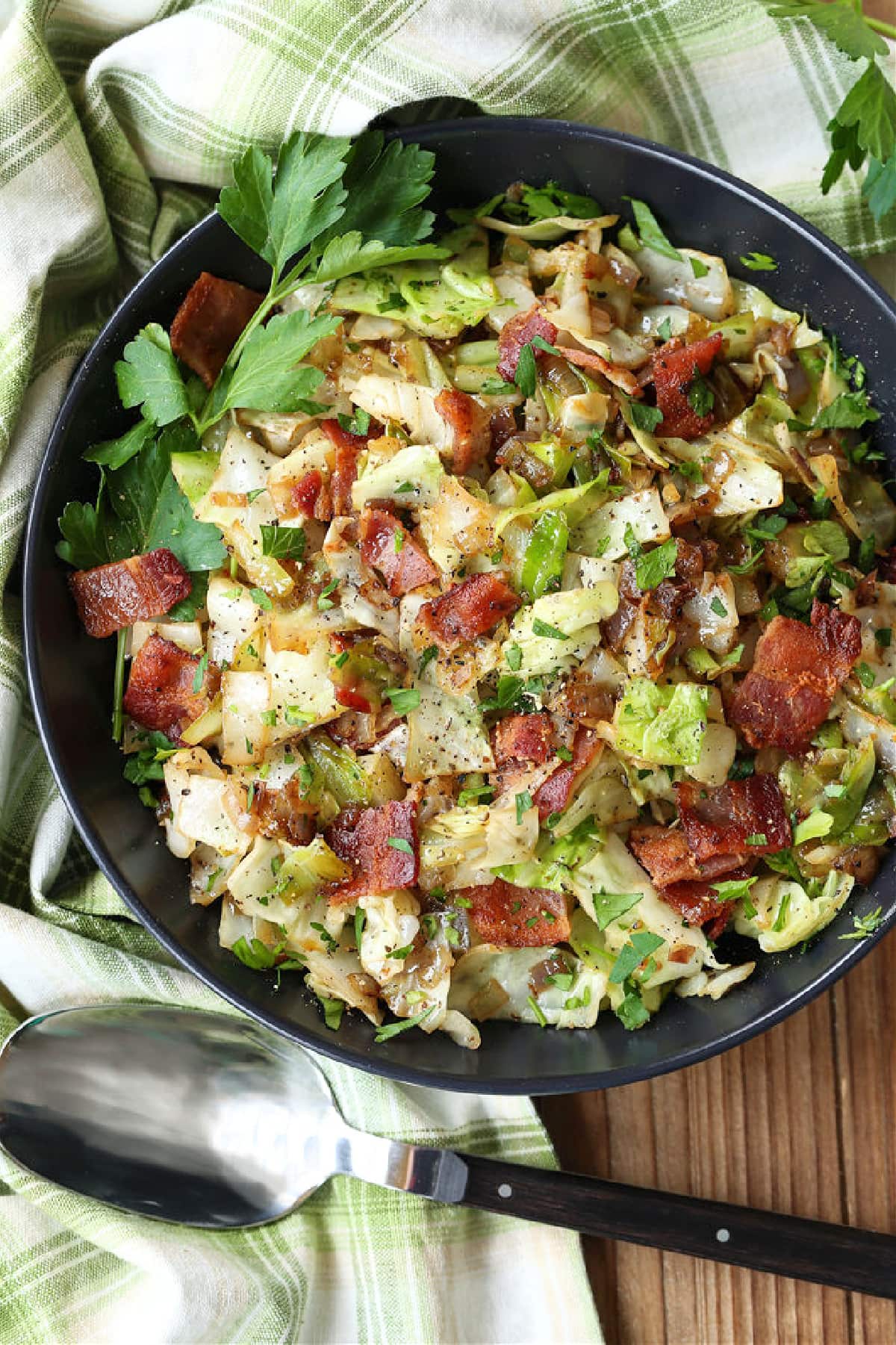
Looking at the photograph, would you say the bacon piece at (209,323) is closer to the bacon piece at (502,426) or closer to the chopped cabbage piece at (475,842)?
the bacon piece at (502,426)

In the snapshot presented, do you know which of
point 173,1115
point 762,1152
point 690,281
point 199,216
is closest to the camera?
point 690,281

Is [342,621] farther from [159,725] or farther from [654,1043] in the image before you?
[654,1043]

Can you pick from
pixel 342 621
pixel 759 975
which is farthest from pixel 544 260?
pixel 759 975

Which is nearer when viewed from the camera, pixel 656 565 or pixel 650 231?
pixel 656 565

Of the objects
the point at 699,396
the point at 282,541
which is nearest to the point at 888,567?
the point at 699,396

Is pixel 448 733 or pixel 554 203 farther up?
pixel 554 203

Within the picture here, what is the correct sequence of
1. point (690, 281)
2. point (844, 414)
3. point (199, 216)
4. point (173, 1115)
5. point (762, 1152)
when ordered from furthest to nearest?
point (762, 1152), point (173, 1115), point (199, 216), point (690, 281), point (844, 414)

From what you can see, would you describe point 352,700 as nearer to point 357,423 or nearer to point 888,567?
point 357,423
